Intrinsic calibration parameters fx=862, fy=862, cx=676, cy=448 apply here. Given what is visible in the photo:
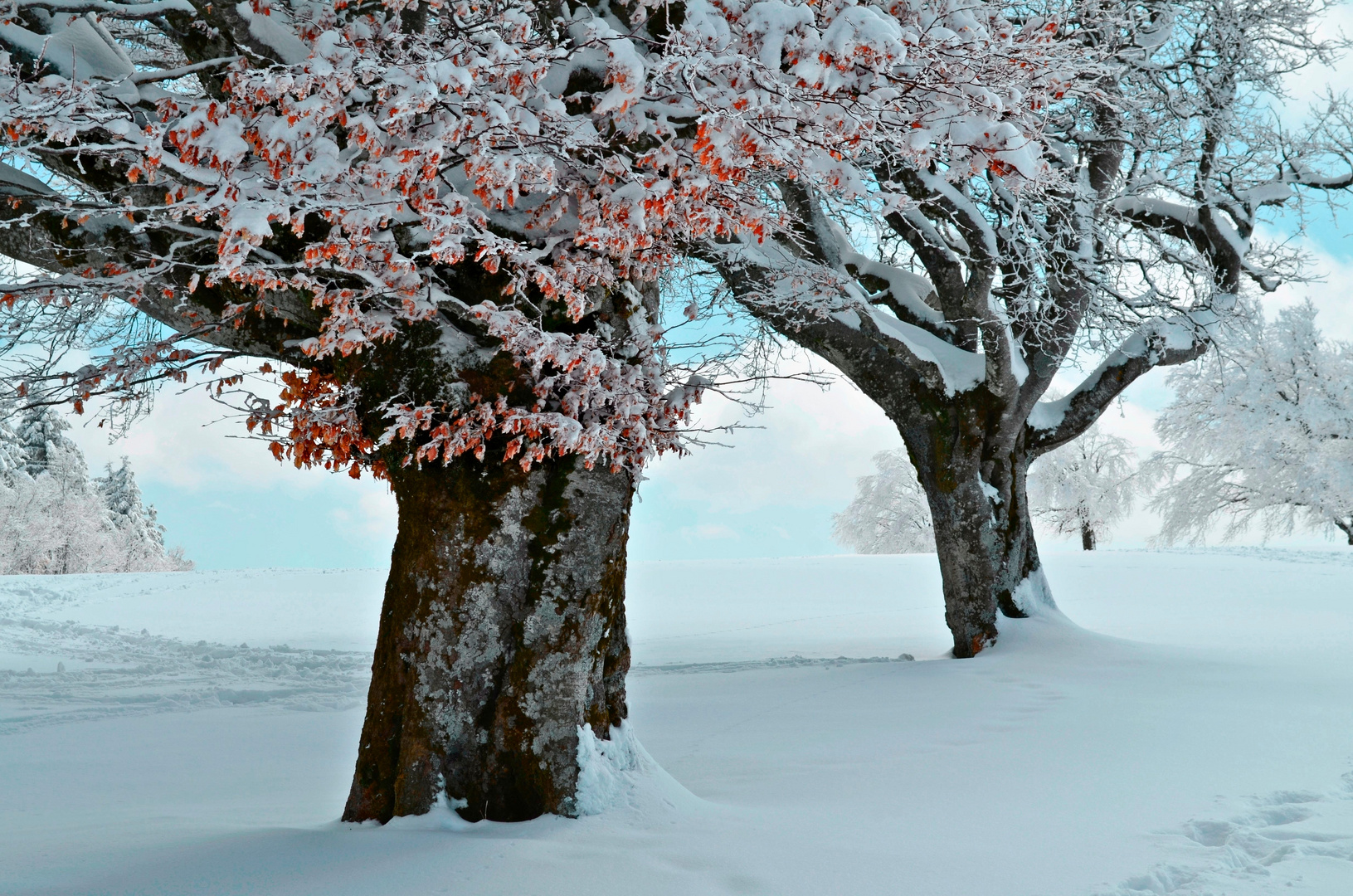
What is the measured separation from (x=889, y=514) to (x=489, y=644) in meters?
35.5

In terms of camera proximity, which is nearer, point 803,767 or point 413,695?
point 413,695

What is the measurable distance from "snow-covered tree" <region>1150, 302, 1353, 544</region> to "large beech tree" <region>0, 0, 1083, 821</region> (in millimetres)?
21181

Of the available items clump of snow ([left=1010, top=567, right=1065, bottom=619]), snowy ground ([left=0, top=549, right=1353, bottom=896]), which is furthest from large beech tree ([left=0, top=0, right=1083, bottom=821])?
clump of snow ([left=1010, top=567, right=1065, bottom=619])

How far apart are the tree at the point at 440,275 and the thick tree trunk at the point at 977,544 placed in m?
5.15

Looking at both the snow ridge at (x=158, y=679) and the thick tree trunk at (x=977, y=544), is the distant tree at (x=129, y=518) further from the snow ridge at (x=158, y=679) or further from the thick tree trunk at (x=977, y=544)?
the thick tree trunk at (x=977, y=544)

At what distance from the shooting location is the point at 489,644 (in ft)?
12.5

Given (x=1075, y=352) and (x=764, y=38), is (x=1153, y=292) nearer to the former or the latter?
(x=1075, y=352)

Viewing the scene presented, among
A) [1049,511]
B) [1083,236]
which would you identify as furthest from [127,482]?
[1083,236]

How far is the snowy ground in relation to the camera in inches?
127

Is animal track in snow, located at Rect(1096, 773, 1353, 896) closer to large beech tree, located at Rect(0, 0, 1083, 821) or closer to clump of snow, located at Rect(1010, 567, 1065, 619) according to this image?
large beech tree, located at Rect(0, 0, 1083, 821)

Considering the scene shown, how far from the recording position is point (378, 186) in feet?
10.1

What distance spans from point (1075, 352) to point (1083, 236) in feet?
5.21

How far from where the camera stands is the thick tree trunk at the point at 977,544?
28.2ft

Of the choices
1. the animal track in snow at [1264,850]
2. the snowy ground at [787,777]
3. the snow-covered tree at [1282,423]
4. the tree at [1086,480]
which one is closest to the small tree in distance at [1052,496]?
the tree at [1086,480]
